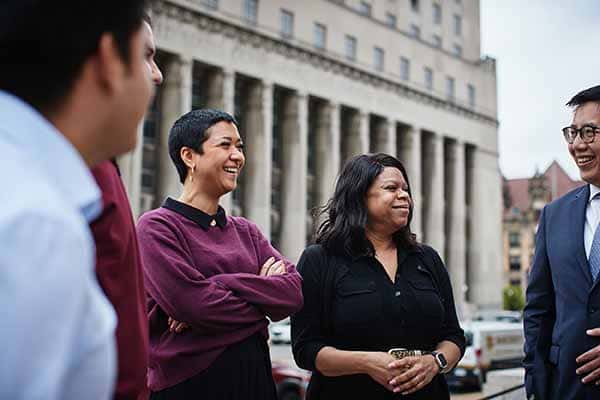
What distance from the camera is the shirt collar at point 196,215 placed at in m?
4.60

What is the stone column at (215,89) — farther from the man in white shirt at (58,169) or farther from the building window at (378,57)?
the man in white shirt at (58,169)

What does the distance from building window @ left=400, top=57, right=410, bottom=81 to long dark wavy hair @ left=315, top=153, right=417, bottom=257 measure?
5578cm

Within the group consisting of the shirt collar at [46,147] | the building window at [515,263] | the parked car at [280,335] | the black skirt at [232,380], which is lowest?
the parked car at [280,335]

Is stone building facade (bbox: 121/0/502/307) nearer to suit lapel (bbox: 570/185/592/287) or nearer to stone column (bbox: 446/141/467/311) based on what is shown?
stone column (bbox: 446/141/467/311)

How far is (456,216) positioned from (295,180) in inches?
792

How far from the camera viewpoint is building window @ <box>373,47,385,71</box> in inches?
2263

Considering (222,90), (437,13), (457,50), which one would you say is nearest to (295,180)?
(222,90)

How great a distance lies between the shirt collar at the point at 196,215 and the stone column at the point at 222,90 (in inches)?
1564

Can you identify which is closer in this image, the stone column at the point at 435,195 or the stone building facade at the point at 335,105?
the stone building facade at the point at 335,105

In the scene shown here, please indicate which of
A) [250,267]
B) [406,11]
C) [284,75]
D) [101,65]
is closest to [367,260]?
[250,267]

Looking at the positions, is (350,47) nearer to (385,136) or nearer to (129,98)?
(385,136)

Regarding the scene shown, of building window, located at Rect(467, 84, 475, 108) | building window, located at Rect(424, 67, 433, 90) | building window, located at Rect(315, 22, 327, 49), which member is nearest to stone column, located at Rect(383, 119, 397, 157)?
building window, located at Rect(424, 67, 433, 90)

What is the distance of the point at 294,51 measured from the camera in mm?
49562

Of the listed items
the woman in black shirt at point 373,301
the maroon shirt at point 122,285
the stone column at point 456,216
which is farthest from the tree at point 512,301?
the maroon shirt at point 122,285
